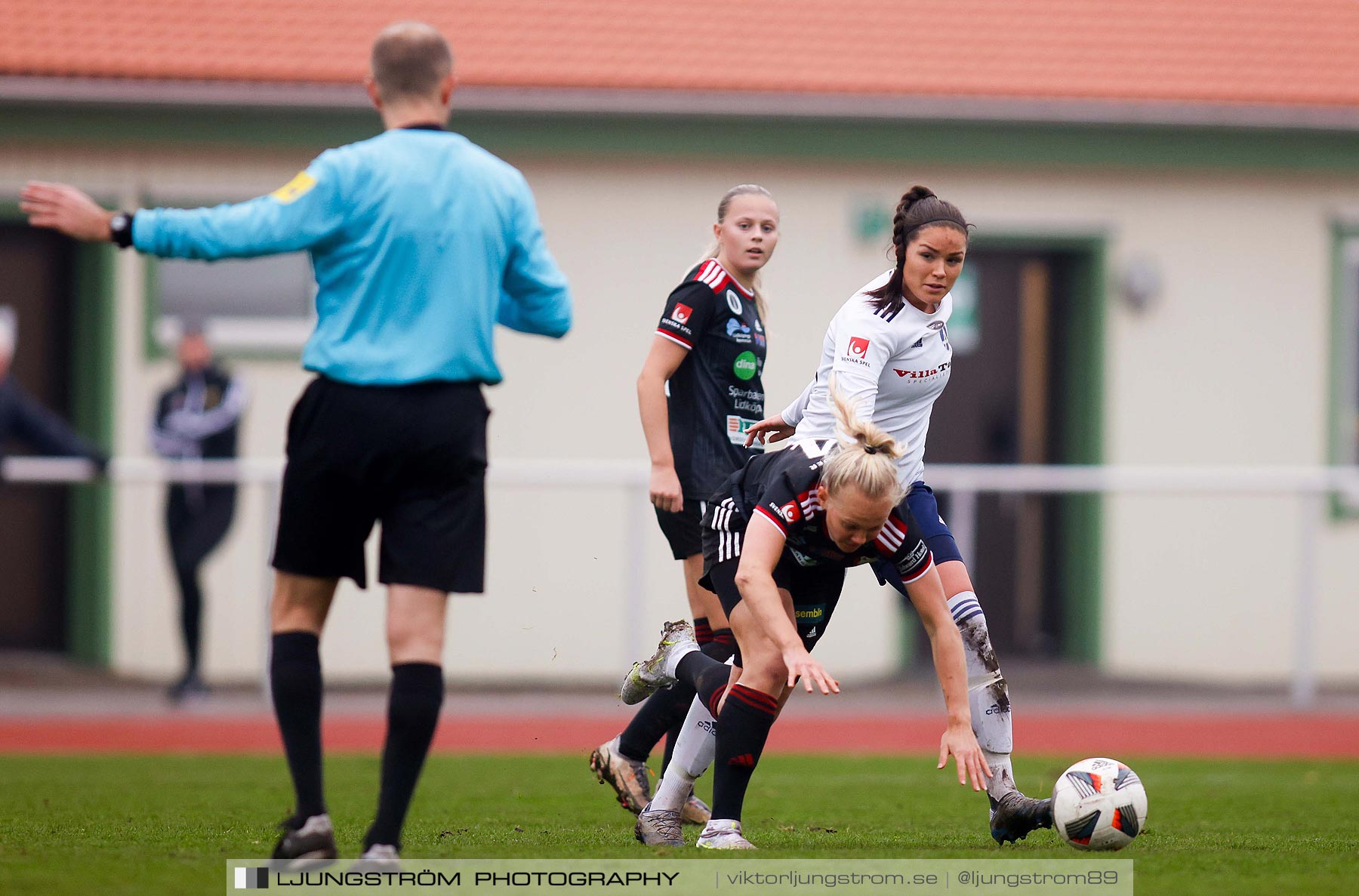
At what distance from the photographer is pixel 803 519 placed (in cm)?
456

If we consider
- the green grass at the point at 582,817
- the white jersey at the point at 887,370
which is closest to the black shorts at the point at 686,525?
the white jersey at the point at 887,370

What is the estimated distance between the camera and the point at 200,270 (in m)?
11.3

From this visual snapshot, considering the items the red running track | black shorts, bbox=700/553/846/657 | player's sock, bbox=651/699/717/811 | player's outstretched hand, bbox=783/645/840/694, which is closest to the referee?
player's outstretched hand, bbox=783/645/840/694

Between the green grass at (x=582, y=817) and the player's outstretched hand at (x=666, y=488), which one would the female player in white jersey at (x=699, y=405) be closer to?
the player's outstretched hand at (x=666, y=488)

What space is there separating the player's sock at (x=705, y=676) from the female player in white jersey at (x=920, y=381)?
1.88 ft

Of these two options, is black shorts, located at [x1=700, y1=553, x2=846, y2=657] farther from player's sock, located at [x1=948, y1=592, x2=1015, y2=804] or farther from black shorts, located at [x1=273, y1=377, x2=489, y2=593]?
black shorts, located at [x1=273, y1=377, x2=489, y2=593]

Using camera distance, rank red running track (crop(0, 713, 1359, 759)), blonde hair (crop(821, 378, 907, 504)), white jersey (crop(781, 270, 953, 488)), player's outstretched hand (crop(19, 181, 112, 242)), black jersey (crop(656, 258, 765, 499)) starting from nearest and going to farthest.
Result: player's outstretched hand (crop(19, 181, 112, 242)) < blonde hair (crop(821, 378, 907, 504)) < white jersey (crop(781, 270, 953, 488)) < black jersey (crop(656, 258, 765, 499)) < red running track (crop(0, 713, 1359, 759))

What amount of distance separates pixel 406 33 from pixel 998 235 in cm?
828

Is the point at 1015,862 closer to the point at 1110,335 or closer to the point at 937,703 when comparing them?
the point at 937,703

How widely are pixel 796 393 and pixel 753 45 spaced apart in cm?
251

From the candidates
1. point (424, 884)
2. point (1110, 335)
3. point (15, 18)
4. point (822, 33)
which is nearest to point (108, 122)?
point (15, 18)

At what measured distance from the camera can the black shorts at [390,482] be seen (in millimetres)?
3934

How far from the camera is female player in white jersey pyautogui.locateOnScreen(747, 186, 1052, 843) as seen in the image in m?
4.83

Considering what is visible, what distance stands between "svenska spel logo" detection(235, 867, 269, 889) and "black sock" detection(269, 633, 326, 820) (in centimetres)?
16
